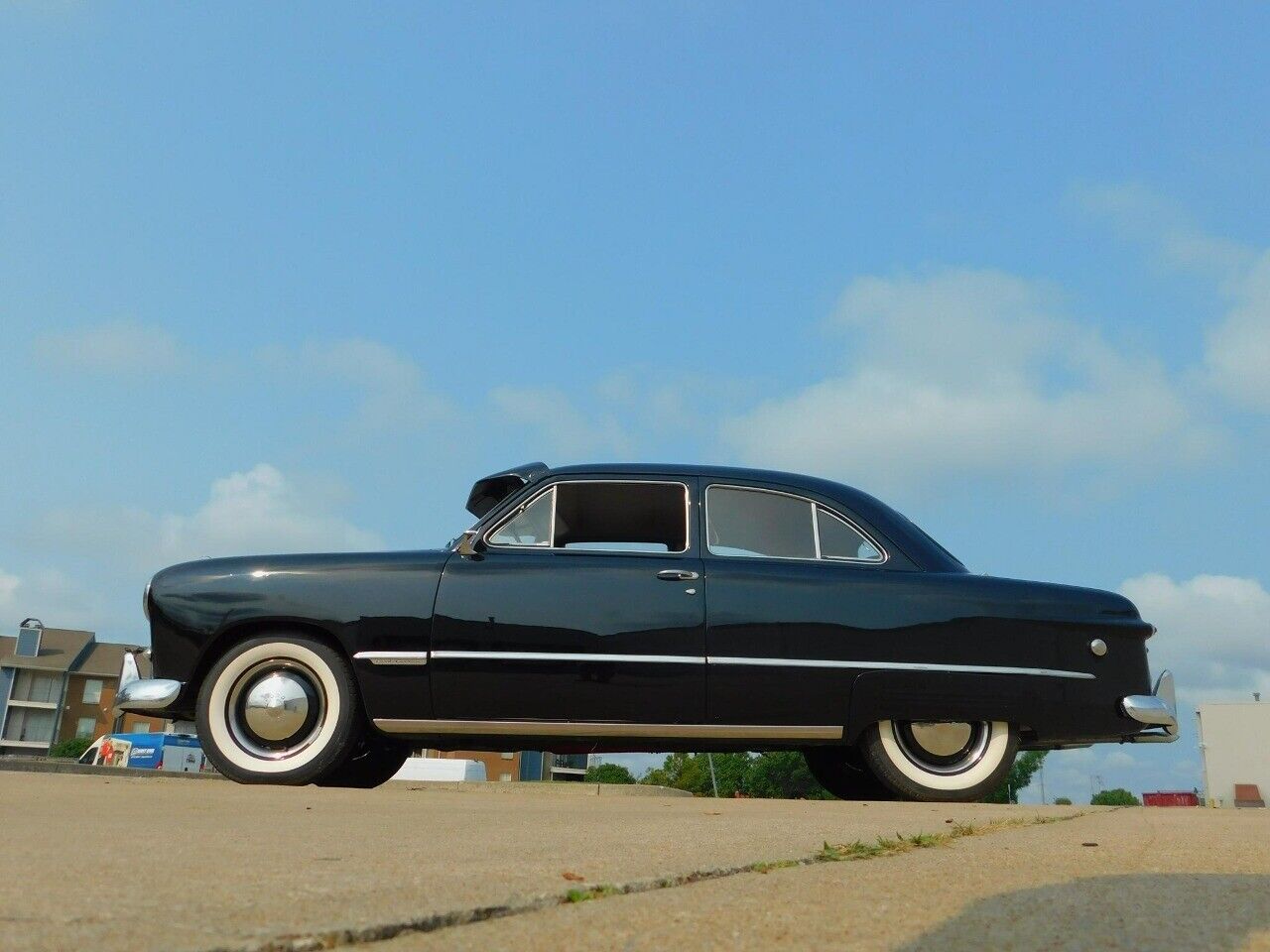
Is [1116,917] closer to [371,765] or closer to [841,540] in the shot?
[841,540]

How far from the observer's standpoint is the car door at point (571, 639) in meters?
5.24

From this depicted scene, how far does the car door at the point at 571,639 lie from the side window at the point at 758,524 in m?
0.28

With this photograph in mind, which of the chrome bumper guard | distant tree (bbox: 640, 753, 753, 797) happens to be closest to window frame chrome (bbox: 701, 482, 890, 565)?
the chrome bumper guard

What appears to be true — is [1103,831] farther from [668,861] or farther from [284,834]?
[284,834]

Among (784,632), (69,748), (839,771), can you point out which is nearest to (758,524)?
(784,632)

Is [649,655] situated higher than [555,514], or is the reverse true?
[555,514]

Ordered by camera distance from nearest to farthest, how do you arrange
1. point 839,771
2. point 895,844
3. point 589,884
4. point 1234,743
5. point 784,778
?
point 589,884, point 895,844, point 839,771, point 1234,743, point 784,778

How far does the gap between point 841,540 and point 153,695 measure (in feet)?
10.9

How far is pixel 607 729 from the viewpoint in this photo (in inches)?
207

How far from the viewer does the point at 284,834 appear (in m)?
2.66

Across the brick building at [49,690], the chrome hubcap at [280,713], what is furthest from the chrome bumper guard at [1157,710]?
the brick building at [49,690]

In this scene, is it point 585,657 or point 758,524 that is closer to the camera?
point 585,657

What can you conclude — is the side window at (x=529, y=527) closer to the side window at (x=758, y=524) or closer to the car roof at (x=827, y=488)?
the car roof at (x=827, y=488)

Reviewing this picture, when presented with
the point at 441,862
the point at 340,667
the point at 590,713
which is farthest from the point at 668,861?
the point at 340,667
